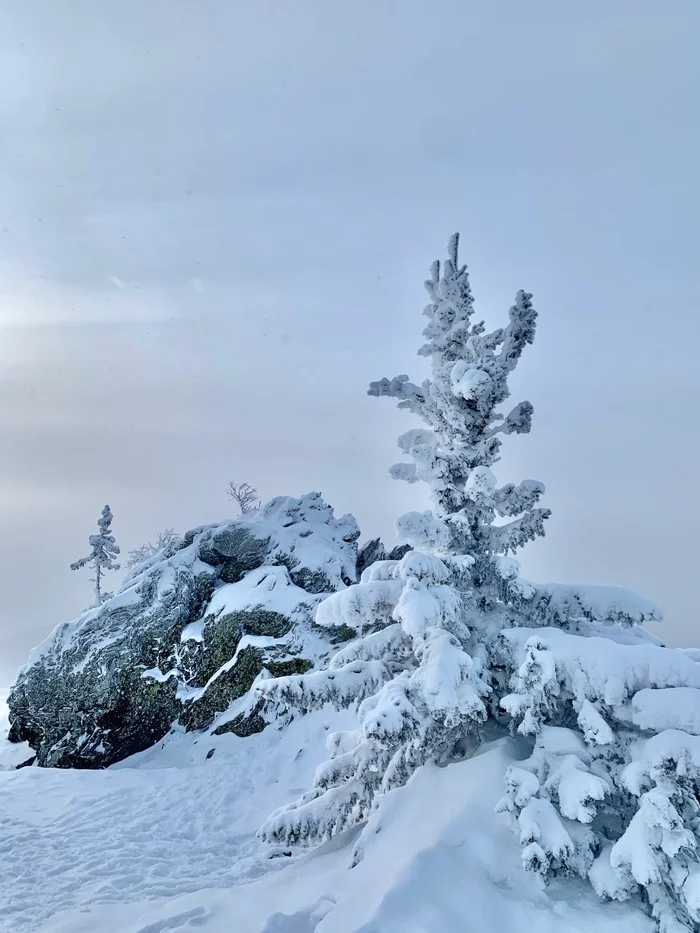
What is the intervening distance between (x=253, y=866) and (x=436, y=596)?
20.7 ft

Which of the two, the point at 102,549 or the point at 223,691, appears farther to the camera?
the point at 102,549

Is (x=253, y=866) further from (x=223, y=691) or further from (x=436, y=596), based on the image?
(x=223, y=691)

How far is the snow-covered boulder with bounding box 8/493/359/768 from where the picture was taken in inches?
792

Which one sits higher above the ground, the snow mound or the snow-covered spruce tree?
the snow-covered spruce tree

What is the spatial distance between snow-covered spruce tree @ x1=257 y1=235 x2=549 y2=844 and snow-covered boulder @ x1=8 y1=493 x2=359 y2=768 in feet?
32.8

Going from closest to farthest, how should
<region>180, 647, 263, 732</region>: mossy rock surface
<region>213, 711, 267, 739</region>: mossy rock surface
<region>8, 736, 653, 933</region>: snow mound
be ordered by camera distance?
<region>8, 736, 653, 933</region>: snow mound → <region>213, 711, 267, 739</region>: mossy rock surface → <region>180, 647, 263, 732</region>: mossy rock surface

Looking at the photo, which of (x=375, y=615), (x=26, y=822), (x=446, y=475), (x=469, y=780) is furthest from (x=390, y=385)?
(x=26, y=822)

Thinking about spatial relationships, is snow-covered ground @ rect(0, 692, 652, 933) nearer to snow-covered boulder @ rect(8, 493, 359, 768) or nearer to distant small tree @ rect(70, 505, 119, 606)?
snow-covered boulder @ rect(8, 493, 359, 768)

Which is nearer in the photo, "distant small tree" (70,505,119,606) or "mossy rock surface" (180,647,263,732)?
"mossy rock surface" (180,647,263,732)

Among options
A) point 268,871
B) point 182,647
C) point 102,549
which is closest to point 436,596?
point 268,871

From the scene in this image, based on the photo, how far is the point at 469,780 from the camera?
319 inches

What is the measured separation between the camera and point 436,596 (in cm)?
847

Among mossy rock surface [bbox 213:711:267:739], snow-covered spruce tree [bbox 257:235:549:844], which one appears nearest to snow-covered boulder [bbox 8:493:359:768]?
mossy rock surface [bbox 213:711:267:739]

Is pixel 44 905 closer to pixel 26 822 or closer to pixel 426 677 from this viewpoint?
pixel 26 822
